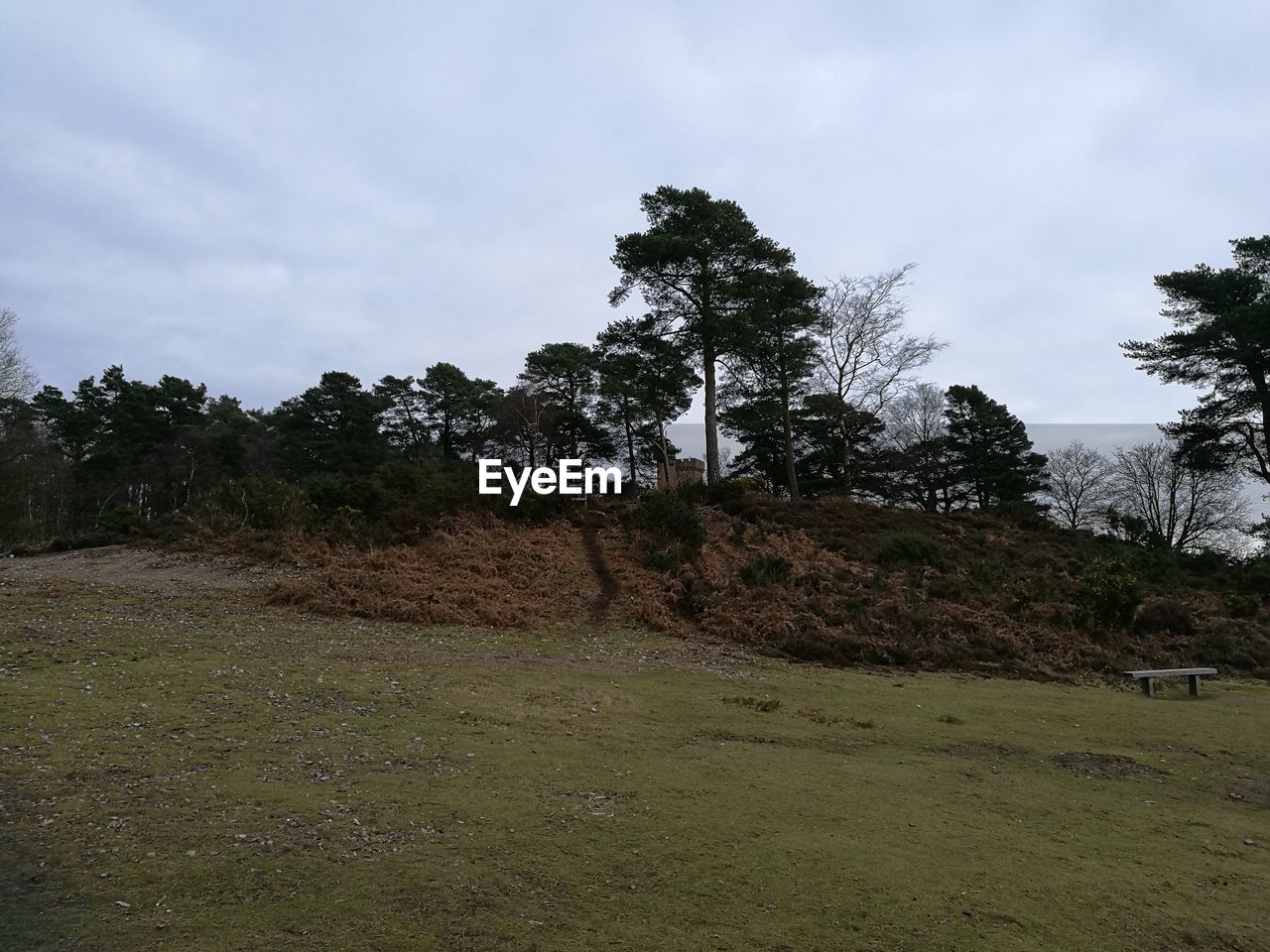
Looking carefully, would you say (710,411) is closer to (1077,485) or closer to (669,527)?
(669,527)

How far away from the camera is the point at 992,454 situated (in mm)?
36375

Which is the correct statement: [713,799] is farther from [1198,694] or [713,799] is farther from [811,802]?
[1198,694]

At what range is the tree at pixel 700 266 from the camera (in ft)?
81.0

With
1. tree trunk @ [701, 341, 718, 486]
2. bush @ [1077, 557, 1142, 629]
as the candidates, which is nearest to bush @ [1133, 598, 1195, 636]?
bush @ [1077, 557, 1142, 629]

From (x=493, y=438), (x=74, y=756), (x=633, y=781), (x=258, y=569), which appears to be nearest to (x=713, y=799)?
(x=633, y=781)

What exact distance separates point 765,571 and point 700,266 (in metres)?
12.7

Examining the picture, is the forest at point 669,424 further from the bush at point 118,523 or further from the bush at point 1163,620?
the bush at point 1163,620

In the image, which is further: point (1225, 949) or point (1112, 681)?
point (1112, 681)

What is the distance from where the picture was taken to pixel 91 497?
117 ft

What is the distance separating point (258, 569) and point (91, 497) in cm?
2793

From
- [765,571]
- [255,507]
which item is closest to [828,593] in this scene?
[765,571]

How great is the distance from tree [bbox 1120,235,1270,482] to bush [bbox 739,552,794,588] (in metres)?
18.0

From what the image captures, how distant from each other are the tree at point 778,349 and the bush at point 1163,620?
39.1 feet

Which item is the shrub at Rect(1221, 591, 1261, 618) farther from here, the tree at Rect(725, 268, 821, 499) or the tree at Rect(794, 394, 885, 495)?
the tree at Rect(794, 394, 885, 495)
